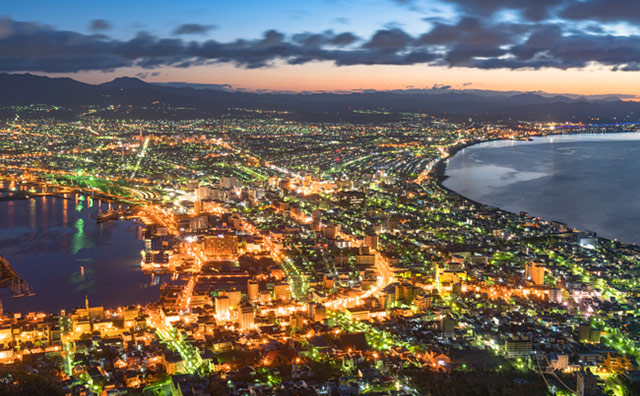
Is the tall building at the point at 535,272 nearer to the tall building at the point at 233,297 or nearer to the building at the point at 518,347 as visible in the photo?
the building at the point at 518,347

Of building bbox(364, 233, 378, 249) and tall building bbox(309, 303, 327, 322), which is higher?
building bbox(364, 233, 378, 249)

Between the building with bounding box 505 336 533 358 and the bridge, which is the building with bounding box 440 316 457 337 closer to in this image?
the building with bounding box 505 336 533 358

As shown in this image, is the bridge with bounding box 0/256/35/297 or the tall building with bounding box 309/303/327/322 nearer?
the tall building with bounding box 309/303/327/322

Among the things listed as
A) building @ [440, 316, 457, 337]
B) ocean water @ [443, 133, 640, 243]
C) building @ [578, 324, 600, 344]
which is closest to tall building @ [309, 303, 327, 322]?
building @ [440, 316, 457, 337]

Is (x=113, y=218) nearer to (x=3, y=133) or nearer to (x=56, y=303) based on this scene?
(x=56, y=303)

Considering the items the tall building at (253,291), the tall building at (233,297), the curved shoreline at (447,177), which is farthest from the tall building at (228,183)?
the tall building at (233,297)

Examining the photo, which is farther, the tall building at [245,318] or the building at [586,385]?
the tall building at [245,318]
